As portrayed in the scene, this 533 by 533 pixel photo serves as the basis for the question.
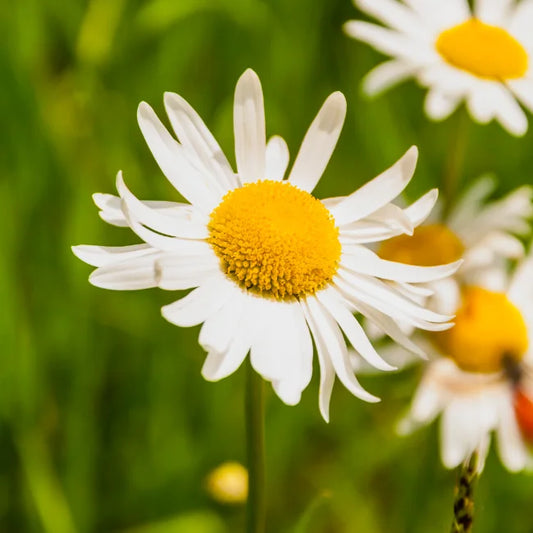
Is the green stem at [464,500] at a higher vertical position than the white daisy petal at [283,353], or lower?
lower

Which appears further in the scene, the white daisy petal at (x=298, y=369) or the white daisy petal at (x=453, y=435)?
the white daisy petal at (x=453, y=435)

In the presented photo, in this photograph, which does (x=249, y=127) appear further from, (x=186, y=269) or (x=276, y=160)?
(x=186, y=269)

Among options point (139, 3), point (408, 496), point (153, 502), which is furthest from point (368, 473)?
point (139, 3)

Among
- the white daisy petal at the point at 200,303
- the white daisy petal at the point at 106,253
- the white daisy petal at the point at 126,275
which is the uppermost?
the white daisy petal at the point at 106,253

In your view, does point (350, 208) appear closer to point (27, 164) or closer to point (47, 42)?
point (27, 164)

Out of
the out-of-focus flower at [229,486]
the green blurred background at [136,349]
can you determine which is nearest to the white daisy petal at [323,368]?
the out-of-focus flower at [229,486]

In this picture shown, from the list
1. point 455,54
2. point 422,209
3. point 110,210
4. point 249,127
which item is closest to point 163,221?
point 110,210

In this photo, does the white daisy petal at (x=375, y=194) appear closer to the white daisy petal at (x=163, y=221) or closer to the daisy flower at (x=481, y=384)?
the white daisy petal at (x=163, y=221)

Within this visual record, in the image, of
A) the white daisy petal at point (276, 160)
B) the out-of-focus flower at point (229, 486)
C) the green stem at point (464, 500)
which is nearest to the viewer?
the green stem at point (464, 500)
